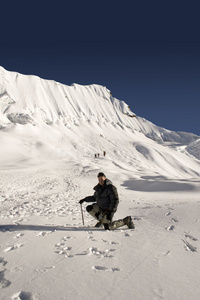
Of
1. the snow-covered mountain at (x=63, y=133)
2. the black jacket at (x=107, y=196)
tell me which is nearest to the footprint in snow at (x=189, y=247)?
the black jacket at (x=107, y=196)

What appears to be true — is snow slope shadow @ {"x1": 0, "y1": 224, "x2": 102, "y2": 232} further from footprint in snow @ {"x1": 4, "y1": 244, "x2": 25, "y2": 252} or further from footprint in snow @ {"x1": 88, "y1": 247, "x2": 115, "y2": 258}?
footprint in snow @ {"x1": 88, "y1": 247, "x2": 115, "y2": 258}

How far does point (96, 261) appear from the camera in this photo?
3.36 metres

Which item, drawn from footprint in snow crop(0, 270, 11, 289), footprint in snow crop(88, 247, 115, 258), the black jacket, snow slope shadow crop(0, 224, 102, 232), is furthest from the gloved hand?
footprint in snow crop(0, 270, 11, 289)

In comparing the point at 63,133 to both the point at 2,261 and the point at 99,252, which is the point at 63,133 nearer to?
the point at 99,252

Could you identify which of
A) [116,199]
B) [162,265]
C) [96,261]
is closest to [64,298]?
[96,261]

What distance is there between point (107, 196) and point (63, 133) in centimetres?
4916

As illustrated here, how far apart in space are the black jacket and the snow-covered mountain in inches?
897

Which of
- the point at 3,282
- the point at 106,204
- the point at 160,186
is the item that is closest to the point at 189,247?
the point at 106,204

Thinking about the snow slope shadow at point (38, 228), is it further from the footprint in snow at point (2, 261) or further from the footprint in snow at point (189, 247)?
the footprint in snow at point (189, 247)

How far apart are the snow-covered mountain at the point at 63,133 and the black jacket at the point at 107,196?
2279 centimetres

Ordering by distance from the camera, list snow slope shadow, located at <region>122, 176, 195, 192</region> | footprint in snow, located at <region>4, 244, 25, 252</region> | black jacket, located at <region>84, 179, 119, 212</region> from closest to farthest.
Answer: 1. footprint in snow, located at <region>4, 244, 25, 252</region>
2. black jacket, located at <region>84, 179, 119, 212</region>
3. snow slope shadow, located at <region>122, 176, 195, 192</region>

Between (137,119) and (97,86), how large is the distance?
3291 cm

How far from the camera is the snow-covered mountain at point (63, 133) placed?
36406mm

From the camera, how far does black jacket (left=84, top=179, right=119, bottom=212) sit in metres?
4.97
